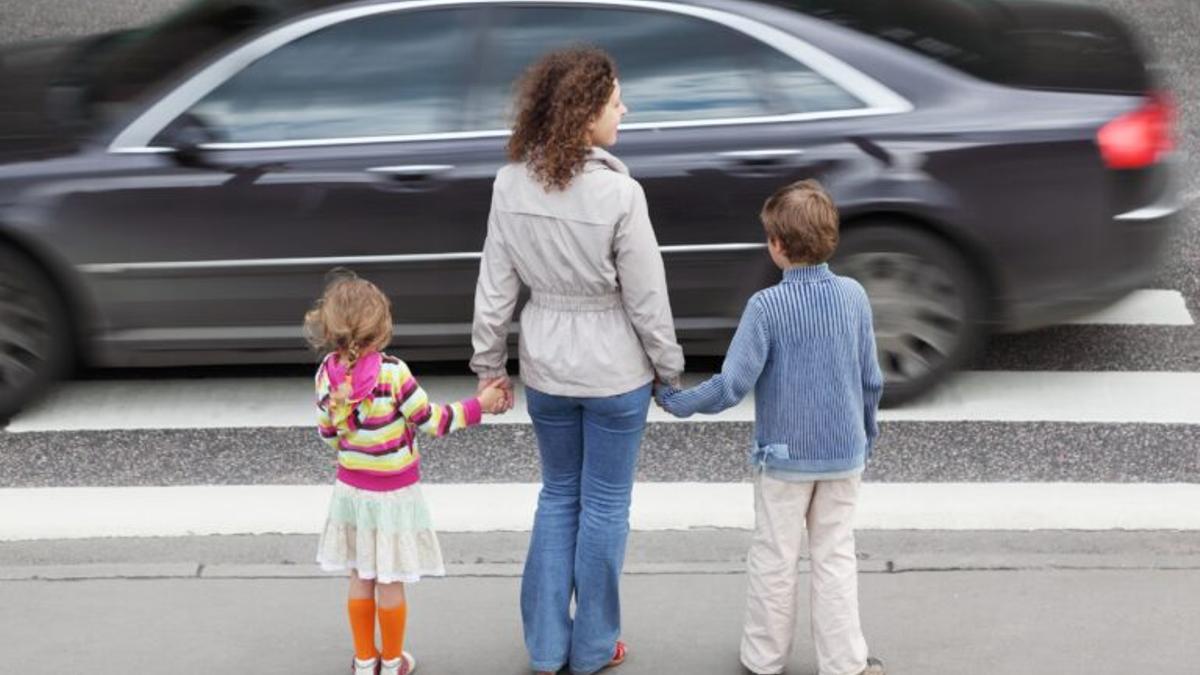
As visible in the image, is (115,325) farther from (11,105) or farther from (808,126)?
(808,126)

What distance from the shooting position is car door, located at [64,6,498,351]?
21.7ft

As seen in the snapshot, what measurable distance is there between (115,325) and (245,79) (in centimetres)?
104

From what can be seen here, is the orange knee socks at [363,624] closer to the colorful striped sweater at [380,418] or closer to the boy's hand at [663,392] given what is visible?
the colorful striped sweater at [380,418]

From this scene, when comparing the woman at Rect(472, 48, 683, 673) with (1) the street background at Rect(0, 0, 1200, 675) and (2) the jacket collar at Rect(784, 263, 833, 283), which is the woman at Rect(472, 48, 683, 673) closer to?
→ (2) the jacket collar at Rect(784, 263, 833, 283)

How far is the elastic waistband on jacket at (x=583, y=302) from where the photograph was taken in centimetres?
439

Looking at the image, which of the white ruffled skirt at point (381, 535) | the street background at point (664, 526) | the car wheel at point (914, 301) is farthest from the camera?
the car wheel at point (914, 301)

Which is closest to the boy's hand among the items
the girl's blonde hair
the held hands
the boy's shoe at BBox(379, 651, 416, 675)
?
the held hands

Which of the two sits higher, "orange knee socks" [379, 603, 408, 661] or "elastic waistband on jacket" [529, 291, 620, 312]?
"elastic waistband on jacket" [529, 291, 620, 312]

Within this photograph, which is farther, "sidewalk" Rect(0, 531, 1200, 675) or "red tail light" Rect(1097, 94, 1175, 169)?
"red tail light" Rect(1097, 94, 1175, 169)

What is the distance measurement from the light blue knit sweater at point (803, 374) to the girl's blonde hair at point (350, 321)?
29.0 inches

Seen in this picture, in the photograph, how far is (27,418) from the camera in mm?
6859

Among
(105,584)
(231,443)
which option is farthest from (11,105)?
(105,584)

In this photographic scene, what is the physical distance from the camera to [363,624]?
4652 millimetres

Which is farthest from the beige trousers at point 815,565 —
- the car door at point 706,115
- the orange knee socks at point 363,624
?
the car door at point 706,115
